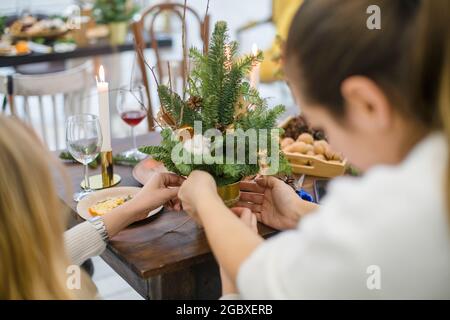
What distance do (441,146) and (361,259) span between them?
0.58 feet

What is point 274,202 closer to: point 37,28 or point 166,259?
point 166,259

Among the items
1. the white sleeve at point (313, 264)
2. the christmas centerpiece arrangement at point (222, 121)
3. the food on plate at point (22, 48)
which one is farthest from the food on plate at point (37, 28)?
the white sleeve at point (313, 264)

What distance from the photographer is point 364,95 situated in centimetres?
82

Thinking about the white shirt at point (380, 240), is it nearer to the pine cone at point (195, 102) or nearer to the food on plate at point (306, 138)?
the pine cone at point (195, 102)

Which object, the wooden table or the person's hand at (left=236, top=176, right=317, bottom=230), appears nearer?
the wooden table

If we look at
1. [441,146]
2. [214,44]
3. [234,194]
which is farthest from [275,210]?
[441,146]

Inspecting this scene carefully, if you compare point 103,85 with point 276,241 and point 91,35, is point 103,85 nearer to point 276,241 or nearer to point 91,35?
point 276,241

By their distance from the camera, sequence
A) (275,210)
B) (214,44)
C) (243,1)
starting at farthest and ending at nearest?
(243,1)
(275,210)
(214,44)

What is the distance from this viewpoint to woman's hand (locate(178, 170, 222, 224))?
1105 millimetres

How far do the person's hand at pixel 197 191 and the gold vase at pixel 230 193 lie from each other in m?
0.10

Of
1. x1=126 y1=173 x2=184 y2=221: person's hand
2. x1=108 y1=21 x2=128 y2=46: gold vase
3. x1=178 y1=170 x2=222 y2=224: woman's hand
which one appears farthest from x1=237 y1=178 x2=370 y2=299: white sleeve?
x1=108 y1=21 x2=128 y2=46: gold vase

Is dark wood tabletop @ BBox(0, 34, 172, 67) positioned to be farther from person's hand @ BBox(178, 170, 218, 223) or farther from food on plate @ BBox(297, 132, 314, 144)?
person's hand @ BBox(178, 170, 218, 223)

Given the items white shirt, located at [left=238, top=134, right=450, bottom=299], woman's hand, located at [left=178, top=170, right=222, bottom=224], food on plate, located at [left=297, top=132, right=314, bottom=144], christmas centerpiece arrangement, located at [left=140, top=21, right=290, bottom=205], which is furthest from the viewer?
food on plate, located at [left=297, top=132, right=314, bottom=144]

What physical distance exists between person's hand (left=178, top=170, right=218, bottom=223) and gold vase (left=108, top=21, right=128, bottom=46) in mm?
2635
